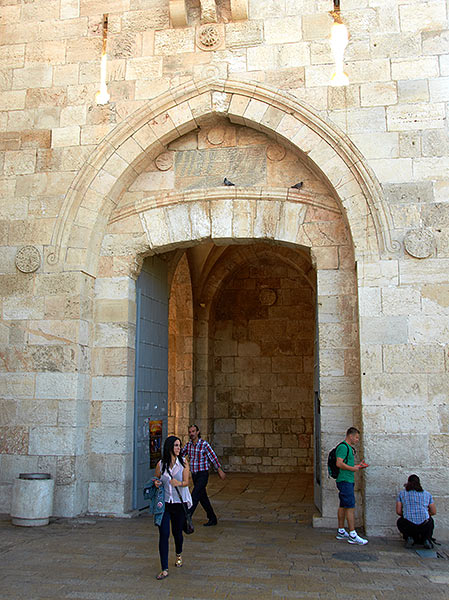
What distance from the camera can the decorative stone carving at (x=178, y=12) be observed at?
21.4ft

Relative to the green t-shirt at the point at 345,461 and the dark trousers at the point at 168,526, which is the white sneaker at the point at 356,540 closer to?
the green t-shirt at the point at 345,461

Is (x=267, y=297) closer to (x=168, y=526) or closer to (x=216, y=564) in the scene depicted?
(x=216, y=564)

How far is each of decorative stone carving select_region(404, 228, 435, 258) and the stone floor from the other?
2672 millimetres

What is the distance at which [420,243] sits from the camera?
225 inches

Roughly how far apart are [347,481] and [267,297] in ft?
20.8

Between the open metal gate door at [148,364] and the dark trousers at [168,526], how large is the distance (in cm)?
232

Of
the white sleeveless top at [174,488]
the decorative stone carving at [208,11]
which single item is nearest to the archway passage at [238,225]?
the decorative stone carving at [208,11]

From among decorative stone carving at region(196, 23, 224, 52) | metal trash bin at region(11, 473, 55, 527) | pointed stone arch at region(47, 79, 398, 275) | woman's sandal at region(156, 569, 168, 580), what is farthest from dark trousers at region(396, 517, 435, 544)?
decorative stone carving at region(196, 23, 224, 52)

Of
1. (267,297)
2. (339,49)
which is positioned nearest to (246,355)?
(267,297)

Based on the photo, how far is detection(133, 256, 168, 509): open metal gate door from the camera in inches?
259

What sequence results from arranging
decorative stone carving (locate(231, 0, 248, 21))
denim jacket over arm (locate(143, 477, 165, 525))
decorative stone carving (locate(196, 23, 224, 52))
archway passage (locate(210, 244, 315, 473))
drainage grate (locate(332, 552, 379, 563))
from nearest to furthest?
denim jacket over arm (locate(143, 477, 165, 525)) < drainage grate (locate(332, 552, 379, 563)) < decorative stone carving (locate(231, 0, 248, 21)) < decorative stone carving (locate(196, 23, 224, 52)) < archway passage (locate(210, 244, 315, 473))

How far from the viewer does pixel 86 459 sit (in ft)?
20.6

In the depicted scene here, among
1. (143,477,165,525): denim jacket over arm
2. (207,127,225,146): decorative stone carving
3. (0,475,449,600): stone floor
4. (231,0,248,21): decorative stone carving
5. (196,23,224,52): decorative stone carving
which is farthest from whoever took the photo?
(207,127,225,146): decorative stone carving

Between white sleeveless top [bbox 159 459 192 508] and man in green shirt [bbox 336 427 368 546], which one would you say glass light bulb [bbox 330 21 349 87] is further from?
white sleeveless top [bbox 159 459 192 508]
